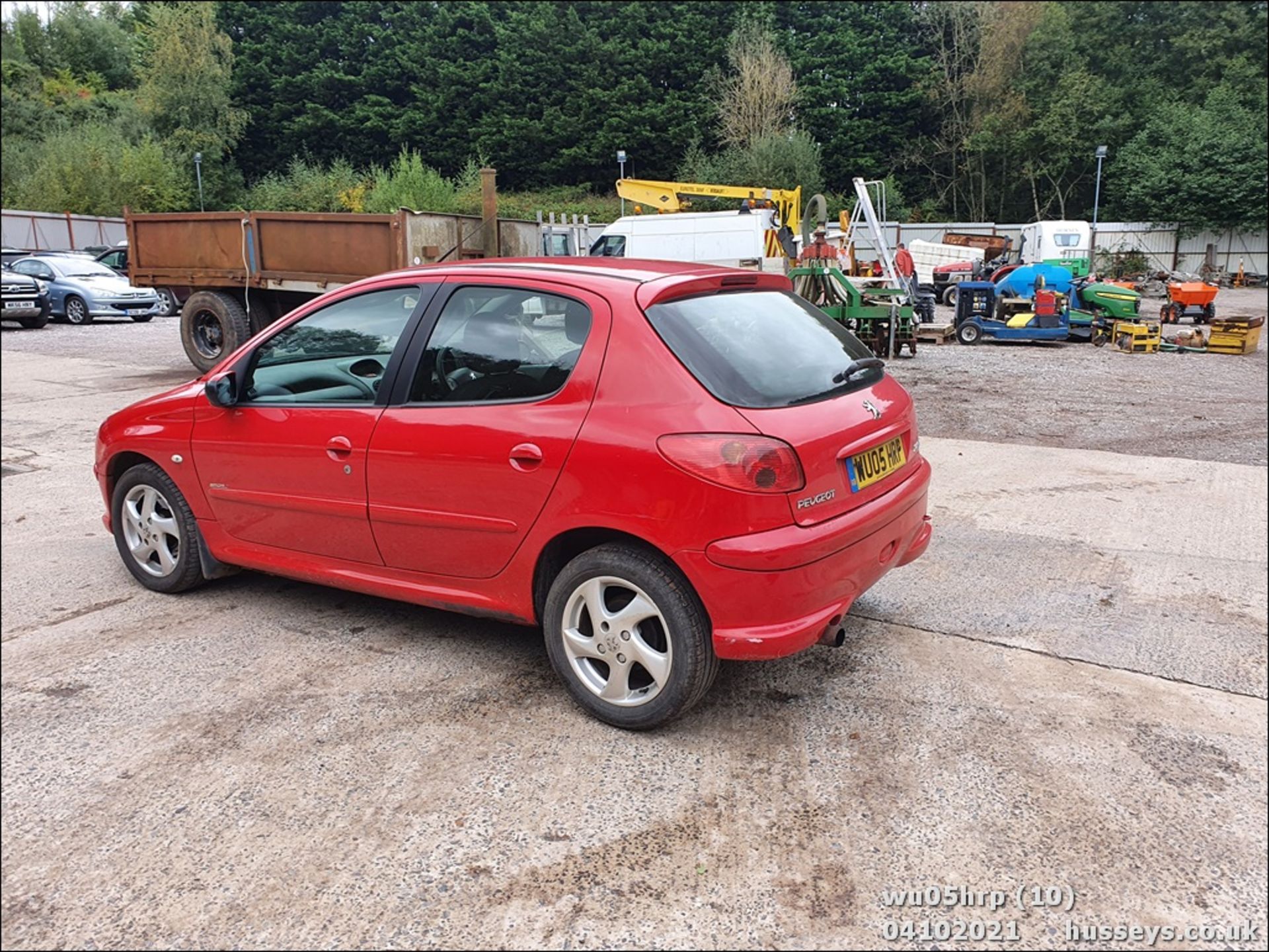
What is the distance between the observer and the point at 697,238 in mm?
19938

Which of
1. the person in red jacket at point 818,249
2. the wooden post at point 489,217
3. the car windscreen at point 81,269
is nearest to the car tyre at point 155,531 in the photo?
the wooden post at point 489,217

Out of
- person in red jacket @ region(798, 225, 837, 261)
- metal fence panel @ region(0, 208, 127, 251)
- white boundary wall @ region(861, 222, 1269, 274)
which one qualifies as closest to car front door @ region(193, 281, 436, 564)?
metal fence panel @ region(0, 208, 127, 251)

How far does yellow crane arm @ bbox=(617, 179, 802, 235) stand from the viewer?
23.7 m

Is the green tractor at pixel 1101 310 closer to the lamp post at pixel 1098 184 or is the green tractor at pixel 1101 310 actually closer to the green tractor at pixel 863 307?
the green tractor at pixel 863 307

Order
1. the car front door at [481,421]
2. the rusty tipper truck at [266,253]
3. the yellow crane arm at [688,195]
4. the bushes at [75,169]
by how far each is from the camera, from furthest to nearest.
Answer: the yellow crane arm at [688,195] < the rusty tipper truck at [266,253] < the car front door at [481,421] < the bushes at [75,169]

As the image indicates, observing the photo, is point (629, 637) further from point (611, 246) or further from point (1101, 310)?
point (611, 246)

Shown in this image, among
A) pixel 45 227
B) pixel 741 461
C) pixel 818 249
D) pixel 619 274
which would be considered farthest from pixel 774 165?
pixel 741 461

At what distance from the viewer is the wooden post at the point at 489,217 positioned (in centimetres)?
1248

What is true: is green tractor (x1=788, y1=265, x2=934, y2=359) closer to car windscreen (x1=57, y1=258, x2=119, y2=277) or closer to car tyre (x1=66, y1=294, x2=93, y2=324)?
car tyre (x1=66, y1=294, x2=93, y2=324)

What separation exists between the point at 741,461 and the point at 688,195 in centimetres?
2250

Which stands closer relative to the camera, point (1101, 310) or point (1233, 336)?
point (1233, 336)

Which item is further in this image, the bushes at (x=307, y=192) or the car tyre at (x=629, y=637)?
the bushes at (x=307, y=192)

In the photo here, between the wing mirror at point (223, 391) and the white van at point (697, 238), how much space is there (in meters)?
15.5

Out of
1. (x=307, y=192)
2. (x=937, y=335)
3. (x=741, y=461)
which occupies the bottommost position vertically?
(x=937, y=335)
